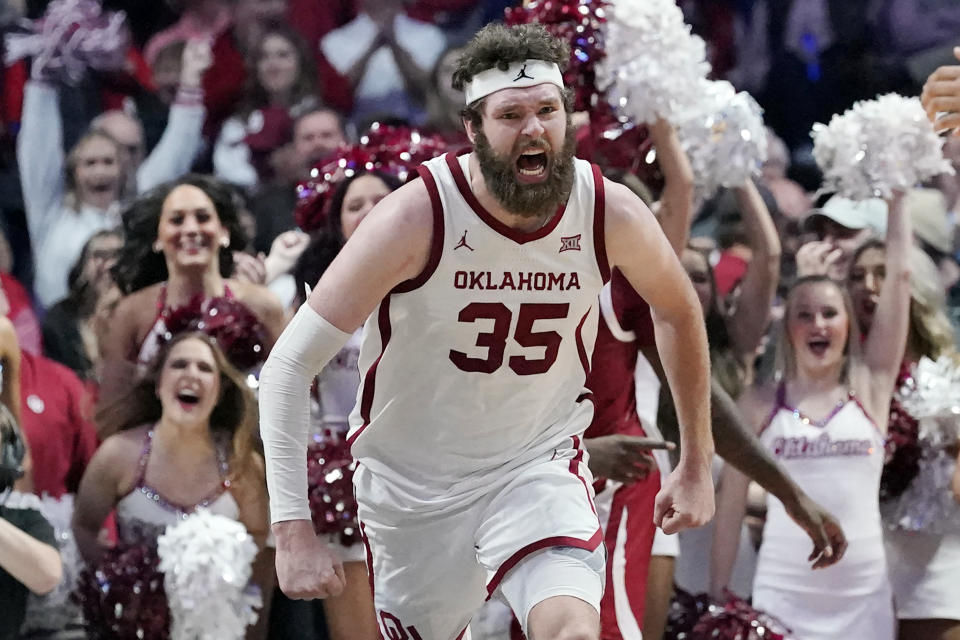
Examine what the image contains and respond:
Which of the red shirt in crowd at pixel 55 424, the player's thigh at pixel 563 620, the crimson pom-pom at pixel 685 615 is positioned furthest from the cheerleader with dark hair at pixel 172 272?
the player's thigh at pixel 563 620

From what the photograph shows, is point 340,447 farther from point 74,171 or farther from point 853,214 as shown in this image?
point 74,171

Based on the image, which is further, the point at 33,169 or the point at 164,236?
the point at 33,169

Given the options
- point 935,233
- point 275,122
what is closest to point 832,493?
point 935,233

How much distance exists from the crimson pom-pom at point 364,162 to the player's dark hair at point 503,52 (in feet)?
5.92

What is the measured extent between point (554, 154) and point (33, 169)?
4.34 m

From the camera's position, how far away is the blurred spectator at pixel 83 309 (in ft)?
19.8

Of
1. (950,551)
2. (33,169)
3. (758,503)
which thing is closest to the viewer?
(950,551)

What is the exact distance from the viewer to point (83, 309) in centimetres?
620

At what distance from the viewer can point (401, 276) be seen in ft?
10.7

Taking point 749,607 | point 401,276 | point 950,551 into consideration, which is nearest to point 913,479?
point 950,551

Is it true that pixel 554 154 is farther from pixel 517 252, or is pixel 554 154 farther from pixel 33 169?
pixel 33 169

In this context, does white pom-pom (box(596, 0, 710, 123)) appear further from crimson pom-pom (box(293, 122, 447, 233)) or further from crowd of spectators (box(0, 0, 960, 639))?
crowd of spectators (box(0, 0, 960, 639))

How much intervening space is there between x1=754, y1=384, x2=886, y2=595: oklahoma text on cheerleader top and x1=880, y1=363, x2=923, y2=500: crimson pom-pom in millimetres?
73

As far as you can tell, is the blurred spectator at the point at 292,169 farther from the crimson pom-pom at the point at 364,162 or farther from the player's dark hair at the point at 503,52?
the player's dark hair at the point at 503,52
